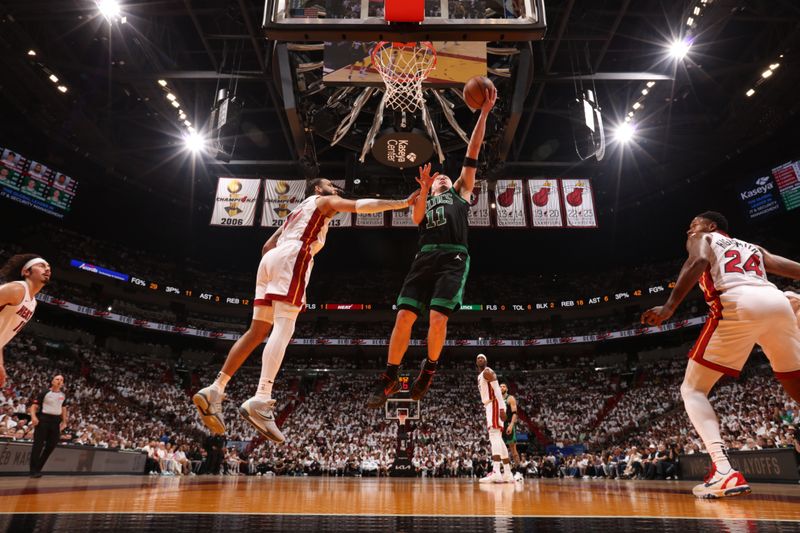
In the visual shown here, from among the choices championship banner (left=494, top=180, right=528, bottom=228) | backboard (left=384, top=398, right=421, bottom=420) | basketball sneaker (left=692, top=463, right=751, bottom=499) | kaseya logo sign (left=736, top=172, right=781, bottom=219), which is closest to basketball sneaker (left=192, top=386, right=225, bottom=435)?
basketball sneaker (left=692, top=463, right=751, bottom=499)

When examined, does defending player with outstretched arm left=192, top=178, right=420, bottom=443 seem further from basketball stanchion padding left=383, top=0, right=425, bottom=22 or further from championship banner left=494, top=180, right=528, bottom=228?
championship banner left=494, top=180, right=528, bottom=228

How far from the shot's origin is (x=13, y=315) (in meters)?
4.52

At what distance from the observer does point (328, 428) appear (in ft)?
75.2

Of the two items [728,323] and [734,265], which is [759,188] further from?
[728,323]

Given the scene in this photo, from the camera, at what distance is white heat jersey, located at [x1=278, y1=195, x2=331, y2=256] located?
4230mm

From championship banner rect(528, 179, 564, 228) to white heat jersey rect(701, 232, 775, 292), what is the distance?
38.3 feet

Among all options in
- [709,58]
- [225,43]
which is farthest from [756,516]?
[709,58]

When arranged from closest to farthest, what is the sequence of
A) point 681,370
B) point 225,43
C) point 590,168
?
point 225,43 → point 590,168 → point 681,370

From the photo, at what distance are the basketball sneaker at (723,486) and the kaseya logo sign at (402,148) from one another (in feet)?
29.1

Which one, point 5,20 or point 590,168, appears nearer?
point 5,20

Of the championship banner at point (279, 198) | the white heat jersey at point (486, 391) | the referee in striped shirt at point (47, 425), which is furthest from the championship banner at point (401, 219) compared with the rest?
the referee in striped shirt at point (47, 425)

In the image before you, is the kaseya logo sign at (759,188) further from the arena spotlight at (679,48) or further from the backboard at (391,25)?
the backboard at (391,25)

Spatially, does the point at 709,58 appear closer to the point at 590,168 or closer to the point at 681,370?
the point at 590,168

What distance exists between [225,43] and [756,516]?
50.8 feet
